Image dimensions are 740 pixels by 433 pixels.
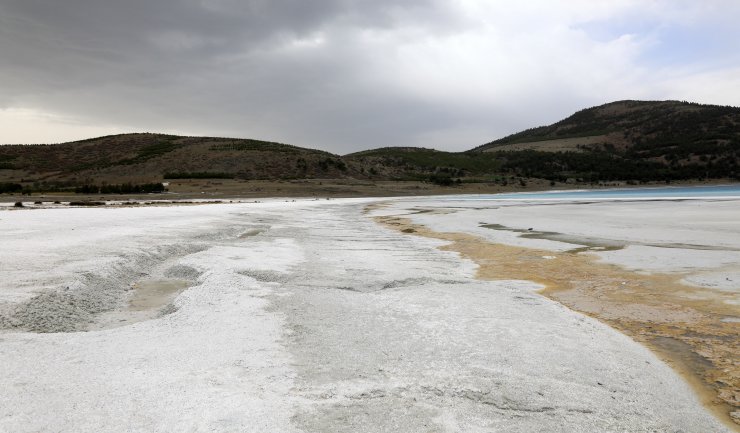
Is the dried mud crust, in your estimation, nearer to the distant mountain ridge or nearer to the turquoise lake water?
the turquoise lake water

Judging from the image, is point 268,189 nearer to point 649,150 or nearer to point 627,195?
point 627,195

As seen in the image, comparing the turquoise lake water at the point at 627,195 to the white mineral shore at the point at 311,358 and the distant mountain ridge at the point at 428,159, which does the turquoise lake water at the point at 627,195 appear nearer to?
the distant mountain ridge at the point at 428,159

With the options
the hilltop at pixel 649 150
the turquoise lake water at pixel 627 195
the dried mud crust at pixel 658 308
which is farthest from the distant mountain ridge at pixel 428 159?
the dried mud crust at pixel 658 308

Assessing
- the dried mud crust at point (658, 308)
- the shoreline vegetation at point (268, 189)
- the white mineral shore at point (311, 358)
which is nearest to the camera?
the white mineral shore at point (311, 358)

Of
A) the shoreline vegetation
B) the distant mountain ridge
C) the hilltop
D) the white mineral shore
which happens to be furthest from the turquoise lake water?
the white mineral shore

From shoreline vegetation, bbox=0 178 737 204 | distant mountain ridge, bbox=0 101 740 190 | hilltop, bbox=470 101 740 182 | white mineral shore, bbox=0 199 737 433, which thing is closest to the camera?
white mineral shore, bbox=0 199 737 433

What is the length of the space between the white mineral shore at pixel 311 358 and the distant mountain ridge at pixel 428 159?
254ft

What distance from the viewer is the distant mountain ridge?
91125mm

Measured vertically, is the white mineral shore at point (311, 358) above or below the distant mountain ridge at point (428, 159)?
below

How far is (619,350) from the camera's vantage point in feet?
18.6

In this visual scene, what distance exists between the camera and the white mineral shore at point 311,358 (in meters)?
3.74

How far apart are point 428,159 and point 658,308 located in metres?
137

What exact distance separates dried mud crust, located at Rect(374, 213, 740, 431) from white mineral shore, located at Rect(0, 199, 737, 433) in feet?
1.15

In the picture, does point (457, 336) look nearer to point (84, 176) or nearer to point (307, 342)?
point (307, 342)
